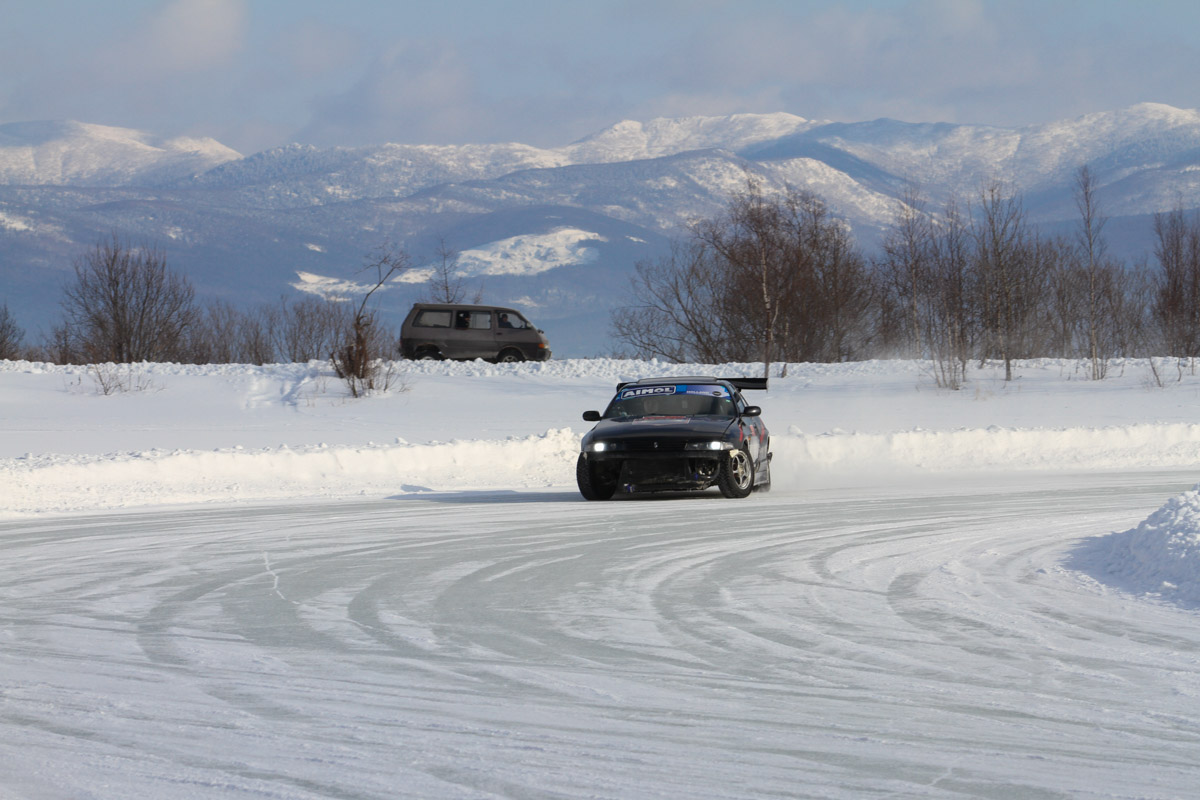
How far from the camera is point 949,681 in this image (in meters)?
5.85

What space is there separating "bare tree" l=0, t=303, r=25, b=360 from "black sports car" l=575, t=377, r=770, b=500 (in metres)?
52.4

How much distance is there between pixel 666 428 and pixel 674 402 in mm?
1439

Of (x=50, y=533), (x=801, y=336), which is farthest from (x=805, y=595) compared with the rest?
(x=801, y=336)

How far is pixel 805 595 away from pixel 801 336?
47026 millimetres

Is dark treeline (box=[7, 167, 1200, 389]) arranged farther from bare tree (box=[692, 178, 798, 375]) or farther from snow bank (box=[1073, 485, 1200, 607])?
snow bank (box=[1073, 485, 1200, 607])

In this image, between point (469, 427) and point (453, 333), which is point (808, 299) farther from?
point (469, 427)

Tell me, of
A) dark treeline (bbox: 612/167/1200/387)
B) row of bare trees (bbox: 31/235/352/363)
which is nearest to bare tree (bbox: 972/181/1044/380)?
dark treeline (bbox: 612/167/1200/387)

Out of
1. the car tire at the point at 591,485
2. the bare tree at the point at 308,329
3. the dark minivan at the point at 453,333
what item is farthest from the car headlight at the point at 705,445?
the bare tree at the point at 308,329

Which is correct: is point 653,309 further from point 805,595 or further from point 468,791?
point 468,791

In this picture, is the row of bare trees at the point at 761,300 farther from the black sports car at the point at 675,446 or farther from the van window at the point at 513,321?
the black sports car at the point at 675,446

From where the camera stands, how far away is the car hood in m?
15.7

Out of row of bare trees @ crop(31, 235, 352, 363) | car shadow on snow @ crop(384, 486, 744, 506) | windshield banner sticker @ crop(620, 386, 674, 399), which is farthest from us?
row of bare trees @ crop(31, 235, 352, 363)

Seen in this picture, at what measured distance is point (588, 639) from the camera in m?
6.98

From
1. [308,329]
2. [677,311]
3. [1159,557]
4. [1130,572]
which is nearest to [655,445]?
[1130,572]
